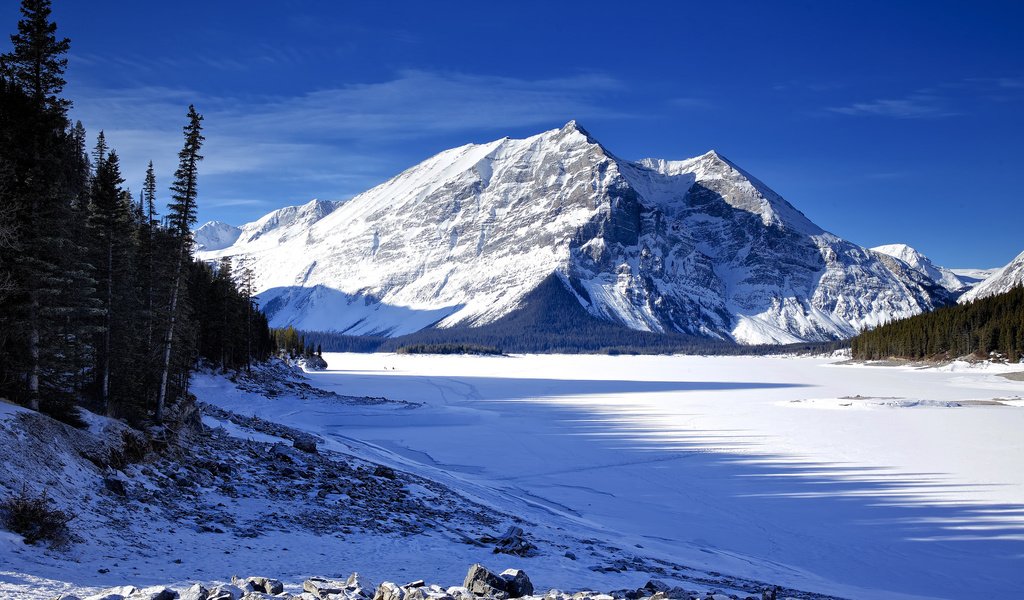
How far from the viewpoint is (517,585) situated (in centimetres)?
1045

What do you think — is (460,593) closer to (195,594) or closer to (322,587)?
(322,587)

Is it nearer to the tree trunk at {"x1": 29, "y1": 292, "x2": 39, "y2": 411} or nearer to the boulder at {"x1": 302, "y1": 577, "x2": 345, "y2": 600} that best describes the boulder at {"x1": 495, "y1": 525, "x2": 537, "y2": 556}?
the boulder at {"x1": 302, "y1": 577, "x2": 345, "y2": 600}

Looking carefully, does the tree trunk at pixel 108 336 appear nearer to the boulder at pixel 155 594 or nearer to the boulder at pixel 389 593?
the boulder at pixel 155 594

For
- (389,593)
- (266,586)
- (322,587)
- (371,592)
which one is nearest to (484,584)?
(389,593)

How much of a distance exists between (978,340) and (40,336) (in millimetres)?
137353

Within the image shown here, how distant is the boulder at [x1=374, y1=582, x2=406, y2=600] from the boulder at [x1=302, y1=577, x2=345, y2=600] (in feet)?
1.86

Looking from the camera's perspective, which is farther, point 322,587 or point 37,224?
point 37,224

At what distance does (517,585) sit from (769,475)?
20.5 meters

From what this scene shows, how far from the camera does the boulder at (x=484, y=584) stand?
10062mm

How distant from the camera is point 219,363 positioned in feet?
204

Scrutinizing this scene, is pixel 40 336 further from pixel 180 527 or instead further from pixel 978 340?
pixel 978 340

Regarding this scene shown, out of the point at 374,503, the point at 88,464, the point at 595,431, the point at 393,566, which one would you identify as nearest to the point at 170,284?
the point at 88,464

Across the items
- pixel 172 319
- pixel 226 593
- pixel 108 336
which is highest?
pixel 172 319

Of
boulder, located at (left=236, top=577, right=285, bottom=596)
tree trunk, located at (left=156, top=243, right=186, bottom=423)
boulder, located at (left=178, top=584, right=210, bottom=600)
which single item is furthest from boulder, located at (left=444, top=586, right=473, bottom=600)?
tree trunk, located at (left=156, top=243, right=186, bottom=423)
